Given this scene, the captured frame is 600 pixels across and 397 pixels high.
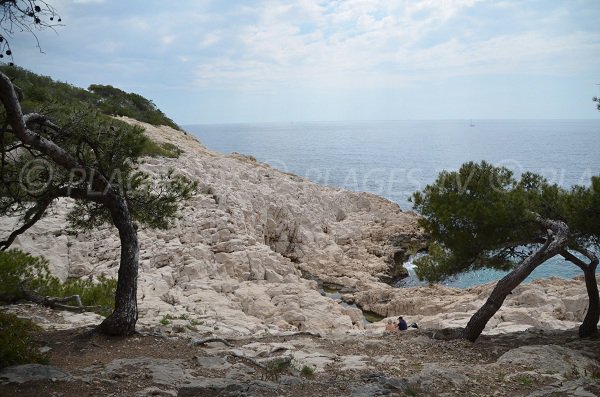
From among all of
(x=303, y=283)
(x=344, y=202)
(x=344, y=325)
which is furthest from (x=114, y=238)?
(x=344, y=202)

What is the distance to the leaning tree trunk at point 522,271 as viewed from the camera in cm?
1254

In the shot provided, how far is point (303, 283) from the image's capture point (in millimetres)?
22938

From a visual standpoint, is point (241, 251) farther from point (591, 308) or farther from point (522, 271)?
point (591, 308)

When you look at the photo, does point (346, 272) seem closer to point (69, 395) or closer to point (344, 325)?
point (344, 325)

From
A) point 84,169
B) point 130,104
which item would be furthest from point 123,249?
point 130,104

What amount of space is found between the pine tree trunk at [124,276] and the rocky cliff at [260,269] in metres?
2.22

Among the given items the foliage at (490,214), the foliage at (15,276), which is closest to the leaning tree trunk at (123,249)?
the foliage at (15,276)

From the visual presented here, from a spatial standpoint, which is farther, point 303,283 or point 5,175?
point 303,283

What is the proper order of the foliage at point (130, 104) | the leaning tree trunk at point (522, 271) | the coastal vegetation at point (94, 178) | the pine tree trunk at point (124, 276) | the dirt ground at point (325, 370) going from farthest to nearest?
1. the foliage at point (130, 104)
2. the leaning tree trunk at point (522, 271)
3. the pine tree trunk at point (124, 276)
4. the coastal vegetation at point (94, 178)
5. the dirt ground at point (325, 370)

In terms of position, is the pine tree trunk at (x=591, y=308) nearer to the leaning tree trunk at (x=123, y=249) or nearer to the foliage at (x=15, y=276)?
the leaning tree trunk at (x=123, y=249)

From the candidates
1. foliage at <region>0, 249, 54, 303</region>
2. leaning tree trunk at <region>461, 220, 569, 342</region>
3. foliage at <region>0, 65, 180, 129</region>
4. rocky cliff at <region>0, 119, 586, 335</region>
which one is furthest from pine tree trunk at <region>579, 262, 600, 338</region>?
foliage at <region>0, 65, 180, 129</region>

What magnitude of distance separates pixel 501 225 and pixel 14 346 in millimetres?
11227

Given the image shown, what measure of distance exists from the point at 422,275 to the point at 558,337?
14.0ft

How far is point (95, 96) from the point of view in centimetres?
5306
